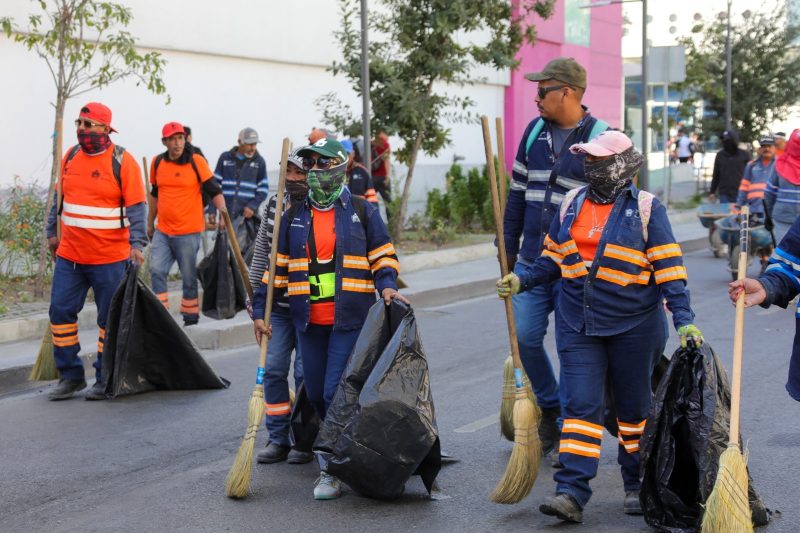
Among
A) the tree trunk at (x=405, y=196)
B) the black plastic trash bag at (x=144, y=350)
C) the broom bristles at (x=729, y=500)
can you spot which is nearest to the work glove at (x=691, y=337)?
the broom bristles at (x=729, y=500)

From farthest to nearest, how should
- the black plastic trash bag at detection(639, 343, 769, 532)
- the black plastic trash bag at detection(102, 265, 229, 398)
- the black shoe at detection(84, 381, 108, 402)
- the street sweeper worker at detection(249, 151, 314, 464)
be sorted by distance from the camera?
the black shoe at detection(84, 381, 108, 402) → the black plastic trash bag at detection(102, 265, 229, 398) → the street sweeper worker at detection(249, 151, 314, 464) → the black plastic trash bag at detection(639, 343, 769, 532)

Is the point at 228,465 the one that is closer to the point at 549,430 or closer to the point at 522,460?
the point at 549,430

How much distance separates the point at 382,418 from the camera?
5480mm

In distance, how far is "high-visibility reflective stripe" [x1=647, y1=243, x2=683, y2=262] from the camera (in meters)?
5.20

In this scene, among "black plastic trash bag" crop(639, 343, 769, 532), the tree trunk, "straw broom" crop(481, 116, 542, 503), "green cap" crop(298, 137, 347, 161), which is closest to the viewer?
"black plastic trash bag" crop(639, 343, 769, 532)

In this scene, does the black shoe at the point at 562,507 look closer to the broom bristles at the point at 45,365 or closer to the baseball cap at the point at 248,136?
the broom bristles at the point at 45,365

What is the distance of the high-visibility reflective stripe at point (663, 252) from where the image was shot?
17.1 ft

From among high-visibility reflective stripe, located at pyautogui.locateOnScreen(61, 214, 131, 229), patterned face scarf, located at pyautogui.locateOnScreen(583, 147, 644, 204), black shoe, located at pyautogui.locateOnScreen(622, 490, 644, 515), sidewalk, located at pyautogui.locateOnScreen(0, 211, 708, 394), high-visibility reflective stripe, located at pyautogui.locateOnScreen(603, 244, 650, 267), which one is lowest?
sidewalk, located at pyautogui.locateOnScreen(0, 211, 708, 394)

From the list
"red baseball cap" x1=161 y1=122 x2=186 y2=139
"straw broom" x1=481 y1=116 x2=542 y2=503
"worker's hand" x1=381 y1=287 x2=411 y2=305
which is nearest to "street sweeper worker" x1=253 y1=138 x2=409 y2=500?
"worker's hand" x1=381 y1=287 x2=411 y2=305

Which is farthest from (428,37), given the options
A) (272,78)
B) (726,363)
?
(726,363)

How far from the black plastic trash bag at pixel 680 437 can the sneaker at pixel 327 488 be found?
1525mm

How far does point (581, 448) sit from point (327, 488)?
4.26ft

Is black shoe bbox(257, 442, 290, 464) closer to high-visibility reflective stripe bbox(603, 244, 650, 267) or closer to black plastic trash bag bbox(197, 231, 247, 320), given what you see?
high-visibility reflective stripe bbox(603, 244, 650, 267)

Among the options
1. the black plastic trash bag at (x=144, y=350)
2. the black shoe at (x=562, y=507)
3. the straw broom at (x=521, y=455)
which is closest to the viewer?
the black shoe at (x=562, y=507)
